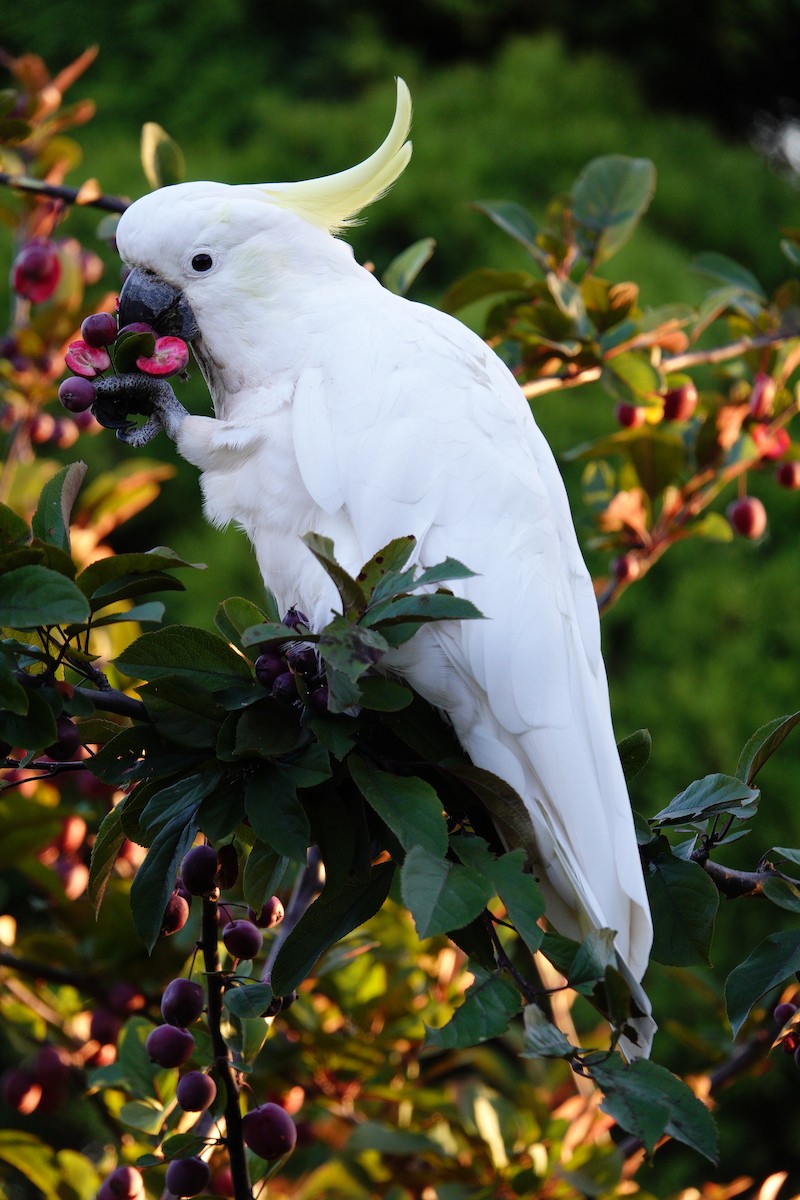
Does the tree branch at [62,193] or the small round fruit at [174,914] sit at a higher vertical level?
the tree branch at [62,193]

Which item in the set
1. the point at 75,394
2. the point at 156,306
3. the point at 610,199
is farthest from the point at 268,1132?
the point at 610,199

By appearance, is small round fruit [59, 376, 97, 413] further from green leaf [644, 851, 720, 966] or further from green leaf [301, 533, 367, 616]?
green leaf [644, 851, 720, 966]

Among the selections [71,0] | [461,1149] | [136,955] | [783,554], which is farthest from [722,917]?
[71,0]

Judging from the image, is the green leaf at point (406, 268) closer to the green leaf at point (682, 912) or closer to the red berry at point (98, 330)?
the red berry at point (98, 330)

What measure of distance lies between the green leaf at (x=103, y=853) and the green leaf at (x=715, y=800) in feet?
1.89

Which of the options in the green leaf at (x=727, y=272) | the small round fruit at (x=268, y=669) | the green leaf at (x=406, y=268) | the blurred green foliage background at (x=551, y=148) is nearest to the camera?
the small round fruit at (x=268, y=669)

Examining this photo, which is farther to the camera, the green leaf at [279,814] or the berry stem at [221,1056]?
the berry stem at [221,1056]

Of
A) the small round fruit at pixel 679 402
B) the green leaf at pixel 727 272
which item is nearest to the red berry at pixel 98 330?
the small round fruit at pixel 679 402

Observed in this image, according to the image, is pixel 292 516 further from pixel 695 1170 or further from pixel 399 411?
pixel 695 1170

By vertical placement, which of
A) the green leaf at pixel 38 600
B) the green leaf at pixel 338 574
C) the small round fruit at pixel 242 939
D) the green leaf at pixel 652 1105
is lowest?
the small round fruit at pixel 242 939

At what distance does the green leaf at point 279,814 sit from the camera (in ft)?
3.23

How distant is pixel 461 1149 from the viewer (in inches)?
72.8

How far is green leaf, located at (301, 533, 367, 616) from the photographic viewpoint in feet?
3.18

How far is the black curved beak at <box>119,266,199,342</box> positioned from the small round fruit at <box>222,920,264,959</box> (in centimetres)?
88
